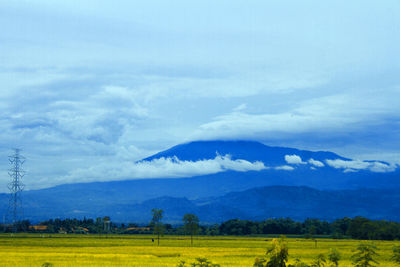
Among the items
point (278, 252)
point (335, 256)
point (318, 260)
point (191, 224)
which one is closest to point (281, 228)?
point (191, 224)

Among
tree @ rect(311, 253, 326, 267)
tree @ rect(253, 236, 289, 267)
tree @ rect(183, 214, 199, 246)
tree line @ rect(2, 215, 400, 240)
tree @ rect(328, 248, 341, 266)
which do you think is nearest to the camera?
tree @ rect(253, 236, 289, 267)

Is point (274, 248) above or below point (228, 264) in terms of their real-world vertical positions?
above

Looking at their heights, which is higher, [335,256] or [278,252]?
[278,252]

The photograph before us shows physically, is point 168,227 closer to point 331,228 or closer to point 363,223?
point 331,228

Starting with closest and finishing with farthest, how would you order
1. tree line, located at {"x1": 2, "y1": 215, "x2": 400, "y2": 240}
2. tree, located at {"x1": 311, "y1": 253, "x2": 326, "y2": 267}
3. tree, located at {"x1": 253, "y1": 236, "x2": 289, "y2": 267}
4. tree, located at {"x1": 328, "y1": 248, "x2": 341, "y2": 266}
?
tree, located at {"x1": 253, "y1": 236, "x2": 289, "y2": 267}
tree, located at {"x1": 311, "y1": 253, "x2": 326, "y2": 267}
tree, located at {"x1": 328, "y1": 248, "x2": 341, "y2": 266}
tree line, located at {"x1": 2, "y1": 215, "x2": 400, "y2": 240}

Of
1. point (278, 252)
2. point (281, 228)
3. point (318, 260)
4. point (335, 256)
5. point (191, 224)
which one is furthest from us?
point (281, 228)

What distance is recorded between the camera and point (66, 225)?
172 meters

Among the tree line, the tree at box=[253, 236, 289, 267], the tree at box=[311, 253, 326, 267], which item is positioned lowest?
the tree line

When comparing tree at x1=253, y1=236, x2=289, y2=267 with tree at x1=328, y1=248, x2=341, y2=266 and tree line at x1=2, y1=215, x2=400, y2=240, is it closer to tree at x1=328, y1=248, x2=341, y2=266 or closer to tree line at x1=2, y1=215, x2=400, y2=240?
tree at x1=328, y1=248, x2=341, y2=266

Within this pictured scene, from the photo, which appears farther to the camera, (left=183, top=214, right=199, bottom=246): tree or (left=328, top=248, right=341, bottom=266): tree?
(left=183, top=214, right=199, bottom=246): tree

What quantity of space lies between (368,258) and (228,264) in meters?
21.6

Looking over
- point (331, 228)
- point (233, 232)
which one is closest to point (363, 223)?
point (331, 228)

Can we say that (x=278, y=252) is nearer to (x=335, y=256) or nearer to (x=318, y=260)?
(x=318, y=260)

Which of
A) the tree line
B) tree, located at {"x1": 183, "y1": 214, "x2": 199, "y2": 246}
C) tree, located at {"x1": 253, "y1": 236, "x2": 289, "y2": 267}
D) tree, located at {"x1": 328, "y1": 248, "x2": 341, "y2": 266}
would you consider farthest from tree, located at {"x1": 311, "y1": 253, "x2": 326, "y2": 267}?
the tree line
